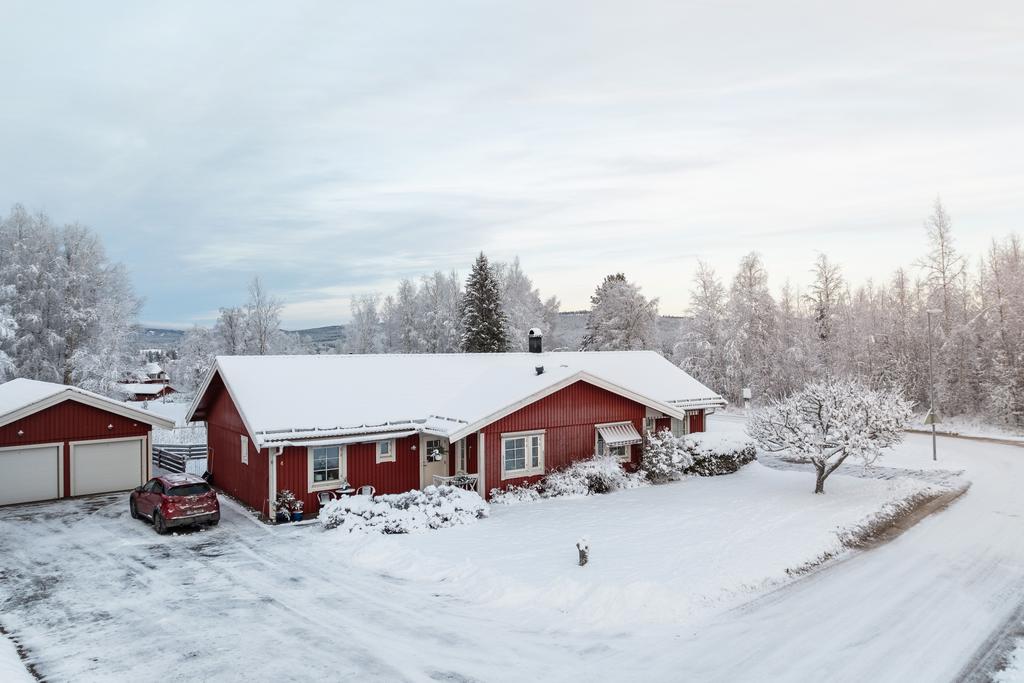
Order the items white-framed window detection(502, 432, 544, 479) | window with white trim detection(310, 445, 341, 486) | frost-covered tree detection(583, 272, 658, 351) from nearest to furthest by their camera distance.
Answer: window with white trim detection(310, 445, 341, 486) → white-framed window detection(502, 432, 544, 479) → frost-covered tree detection(583, 272, 658, 351)

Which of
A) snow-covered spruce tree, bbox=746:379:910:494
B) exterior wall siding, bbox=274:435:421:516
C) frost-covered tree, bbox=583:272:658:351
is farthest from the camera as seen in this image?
frost-covered tree, bbox=583:272:658:351

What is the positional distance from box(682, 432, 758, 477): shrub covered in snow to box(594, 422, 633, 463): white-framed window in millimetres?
3044

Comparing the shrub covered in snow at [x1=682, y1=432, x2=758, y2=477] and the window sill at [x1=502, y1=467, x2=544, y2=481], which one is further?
the shrub covered in snow at [x1=682, y1=432, x2=758, y2=477]

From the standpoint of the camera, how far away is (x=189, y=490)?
19.5m

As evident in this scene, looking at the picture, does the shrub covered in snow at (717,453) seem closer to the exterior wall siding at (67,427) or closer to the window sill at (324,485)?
the window sill at (324,485)

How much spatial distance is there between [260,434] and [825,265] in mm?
57347

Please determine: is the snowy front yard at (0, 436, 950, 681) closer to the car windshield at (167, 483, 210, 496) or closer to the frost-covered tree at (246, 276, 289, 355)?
the car windshield at (167, 483, 210, 496)

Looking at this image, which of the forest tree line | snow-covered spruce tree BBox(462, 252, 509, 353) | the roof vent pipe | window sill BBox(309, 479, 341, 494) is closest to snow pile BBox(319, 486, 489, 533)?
window sill BBox(309, 479, 341, 494)

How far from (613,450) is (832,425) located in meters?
8.25

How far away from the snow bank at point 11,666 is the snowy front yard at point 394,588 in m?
0.29

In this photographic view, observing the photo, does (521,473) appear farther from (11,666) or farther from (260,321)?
(260,321)

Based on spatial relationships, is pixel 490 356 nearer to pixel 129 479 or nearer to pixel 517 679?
pixel 129 479

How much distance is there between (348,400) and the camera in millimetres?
23484

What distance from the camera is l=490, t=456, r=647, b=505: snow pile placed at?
22969 millimetres
